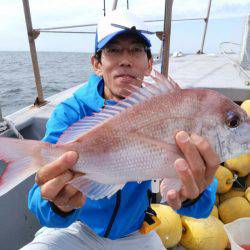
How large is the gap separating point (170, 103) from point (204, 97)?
0.58 feet

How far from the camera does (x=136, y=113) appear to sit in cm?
150

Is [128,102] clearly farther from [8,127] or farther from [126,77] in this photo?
[8,127]

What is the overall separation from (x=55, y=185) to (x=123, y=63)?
1.05m

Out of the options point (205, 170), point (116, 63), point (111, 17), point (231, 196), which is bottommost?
point (231, 196)

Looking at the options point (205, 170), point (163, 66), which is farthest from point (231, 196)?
point (205, 170)

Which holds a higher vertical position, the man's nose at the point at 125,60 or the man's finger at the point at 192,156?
the man's nose at the point at 125,60

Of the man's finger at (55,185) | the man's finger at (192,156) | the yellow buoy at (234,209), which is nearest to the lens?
the man's finger at (192,156)

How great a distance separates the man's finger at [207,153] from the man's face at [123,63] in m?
0.87

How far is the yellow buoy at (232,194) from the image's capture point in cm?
361

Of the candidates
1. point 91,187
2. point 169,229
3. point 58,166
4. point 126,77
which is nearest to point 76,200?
point 91,187

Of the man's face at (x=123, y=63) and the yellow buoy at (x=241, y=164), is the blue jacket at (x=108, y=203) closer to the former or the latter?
the man's face at (x=123, y=63)

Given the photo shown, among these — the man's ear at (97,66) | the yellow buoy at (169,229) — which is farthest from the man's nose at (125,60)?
the yellow buoy at (169,229)

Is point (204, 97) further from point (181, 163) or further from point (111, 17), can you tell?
point (111, 17)

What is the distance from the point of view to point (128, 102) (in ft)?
5.01
